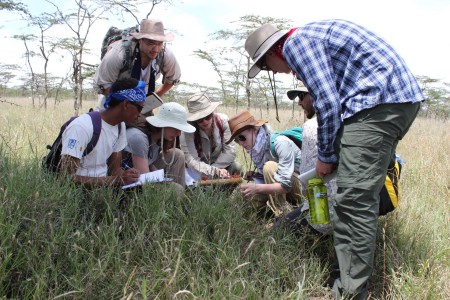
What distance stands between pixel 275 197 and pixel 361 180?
1.33 metres

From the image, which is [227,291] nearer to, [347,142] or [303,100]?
[347,142]

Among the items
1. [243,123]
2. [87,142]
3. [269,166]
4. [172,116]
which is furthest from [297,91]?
[87,142]

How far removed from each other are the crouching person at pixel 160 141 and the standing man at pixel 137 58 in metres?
0.32

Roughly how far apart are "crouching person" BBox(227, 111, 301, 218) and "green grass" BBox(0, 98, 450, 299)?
0.73 ft

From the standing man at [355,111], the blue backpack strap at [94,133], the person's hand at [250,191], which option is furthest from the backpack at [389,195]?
the blue backpack strap at [94,133]

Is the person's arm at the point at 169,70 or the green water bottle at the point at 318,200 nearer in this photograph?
the green water bottle at the point at 318,200

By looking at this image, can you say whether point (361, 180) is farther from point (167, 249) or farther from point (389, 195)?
point (167, 249)

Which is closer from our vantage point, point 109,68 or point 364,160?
point 364,160

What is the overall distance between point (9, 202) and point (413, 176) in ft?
12.3

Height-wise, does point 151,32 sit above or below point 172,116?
above

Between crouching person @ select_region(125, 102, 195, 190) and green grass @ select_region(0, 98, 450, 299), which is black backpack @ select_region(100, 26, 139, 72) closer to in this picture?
crouching person @ select_region(125, 102, 195, 190)

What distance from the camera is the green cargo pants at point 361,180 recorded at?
2.05 m

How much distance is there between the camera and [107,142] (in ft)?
9.26

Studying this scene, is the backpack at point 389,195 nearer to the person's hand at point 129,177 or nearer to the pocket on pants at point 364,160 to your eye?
the pocket on pants at point 364,160
